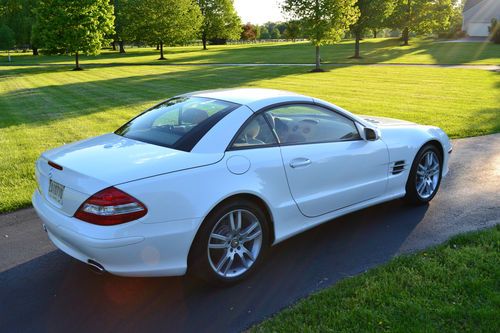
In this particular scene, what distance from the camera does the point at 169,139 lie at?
156 inches

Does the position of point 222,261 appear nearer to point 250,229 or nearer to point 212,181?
point 250,229

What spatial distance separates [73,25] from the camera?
35125mm

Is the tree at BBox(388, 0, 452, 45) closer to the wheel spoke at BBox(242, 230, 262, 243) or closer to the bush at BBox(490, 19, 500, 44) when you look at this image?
the bush at BBox(490, 19, 500, 44)

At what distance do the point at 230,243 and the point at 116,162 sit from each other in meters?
1.09

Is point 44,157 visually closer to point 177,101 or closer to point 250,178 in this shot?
point 177,101

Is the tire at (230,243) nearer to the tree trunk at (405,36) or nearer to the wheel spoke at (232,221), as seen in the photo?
the wheel spoke at (232,221)

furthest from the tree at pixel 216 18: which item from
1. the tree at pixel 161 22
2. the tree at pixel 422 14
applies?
the tree at pixel 422 14

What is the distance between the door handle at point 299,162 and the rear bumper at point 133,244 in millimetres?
1084

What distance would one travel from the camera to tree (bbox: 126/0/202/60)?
4838 cm

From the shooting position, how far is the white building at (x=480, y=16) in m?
71.4

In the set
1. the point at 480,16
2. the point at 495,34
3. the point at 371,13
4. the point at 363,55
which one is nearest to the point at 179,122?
the point at 363,55

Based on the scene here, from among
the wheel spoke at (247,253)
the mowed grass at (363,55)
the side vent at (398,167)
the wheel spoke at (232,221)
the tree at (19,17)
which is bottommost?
the wheel spoke at (247,253)

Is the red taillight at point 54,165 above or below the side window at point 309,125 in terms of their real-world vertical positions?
below

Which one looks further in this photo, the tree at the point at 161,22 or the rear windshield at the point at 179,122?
the tree at the point at 161,22
